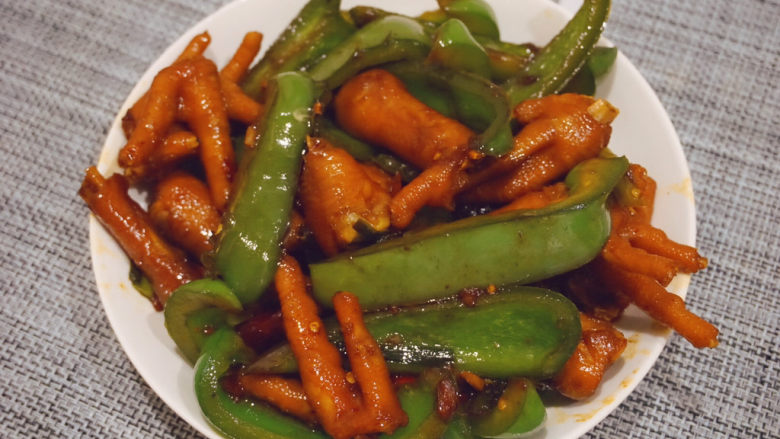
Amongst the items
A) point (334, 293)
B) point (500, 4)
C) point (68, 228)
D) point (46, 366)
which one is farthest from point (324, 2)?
point (46, 366)

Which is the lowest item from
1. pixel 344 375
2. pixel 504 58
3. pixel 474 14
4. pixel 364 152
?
pixel 344 375

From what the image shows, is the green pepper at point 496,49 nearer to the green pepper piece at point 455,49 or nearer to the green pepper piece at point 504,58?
the green pepper piece at point 504,58

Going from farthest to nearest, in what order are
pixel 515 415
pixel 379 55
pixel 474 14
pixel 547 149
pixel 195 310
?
pixel 474 14 < pixel 379 55 < pixel 547 149 < pixel 195 310 < pixel 515 415

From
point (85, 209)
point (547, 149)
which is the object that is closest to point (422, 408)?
point (547, 149)

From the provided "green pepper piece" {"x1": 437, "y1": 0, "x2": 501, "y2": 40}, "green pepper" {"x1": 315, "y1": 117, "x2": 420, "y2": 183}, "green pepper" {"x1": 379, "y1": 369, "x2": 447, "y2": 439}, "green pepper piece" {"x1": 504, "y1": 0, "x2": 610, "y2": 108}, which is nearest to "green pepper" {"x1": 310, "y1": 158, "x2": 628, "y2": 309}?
"green pepper" {"x1": 379, "y1": 369, "x2": 447, "y2": 439}

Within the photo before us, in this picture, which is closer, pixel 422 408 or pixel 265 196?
pixel 422 408

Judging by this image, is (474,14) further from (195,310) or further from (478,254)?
(195,310)

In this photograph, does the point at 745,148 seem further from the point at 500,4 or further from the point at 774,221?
the point at 500,4
